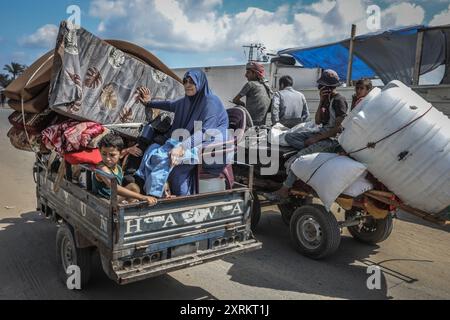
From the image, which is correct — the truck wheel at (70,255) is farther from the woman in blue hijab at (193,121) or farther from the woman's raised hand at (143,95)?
the woman's raised hand at (143,95)

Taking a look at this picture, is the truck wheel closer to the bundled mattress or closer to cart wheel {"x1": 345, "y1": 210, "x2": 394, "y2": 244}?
the bundled mattress

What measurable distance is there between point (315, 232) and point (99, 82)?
3.02 metres

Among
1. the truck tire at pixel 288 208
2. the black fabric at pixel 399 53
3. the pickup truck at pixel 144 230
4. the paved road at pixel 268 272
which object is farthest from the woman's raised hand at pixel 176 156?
the black fabric at pixel 399 53

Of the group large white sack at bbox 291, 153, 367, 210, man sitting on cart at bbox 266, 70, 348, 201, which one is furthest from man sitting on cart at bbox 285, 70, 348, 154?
large white sack at bbox 291, 153, 367, 210

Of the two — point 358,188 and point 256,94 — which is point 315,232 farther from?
point 256,94

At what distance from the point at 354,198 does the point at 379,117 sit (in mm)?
946

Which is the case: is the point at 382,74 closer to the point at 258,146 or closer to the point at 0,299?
the point at 258,146

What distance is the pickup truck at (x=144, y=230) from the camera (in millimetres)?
2945

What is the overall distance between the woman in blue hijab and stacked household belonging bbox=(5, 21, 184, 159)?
736 mm

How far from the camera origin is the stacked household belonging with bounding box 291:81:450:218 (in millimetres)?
3734

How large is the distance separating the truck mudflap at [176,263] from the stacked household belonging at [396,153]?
1.27 metres

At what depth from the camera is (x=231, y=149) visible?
3896 mm

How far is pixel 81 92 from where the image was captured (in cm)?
426

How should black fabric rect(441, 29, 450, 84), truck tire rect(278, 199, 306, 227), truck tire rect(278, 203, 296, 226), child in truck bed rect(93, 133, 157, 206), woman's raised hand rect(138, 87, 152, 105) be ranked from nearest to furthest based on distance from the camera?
1. child in truck bed rect(93, 133, 157, 206)
2. woman's raised hand rect(138, 87, 152, 105)
3. truck tire rect(278, 199, 306, 227)
4. truck tire rect(278, 203, 296, 226)
5. black fabric rect(441, 29, 450, 84)
